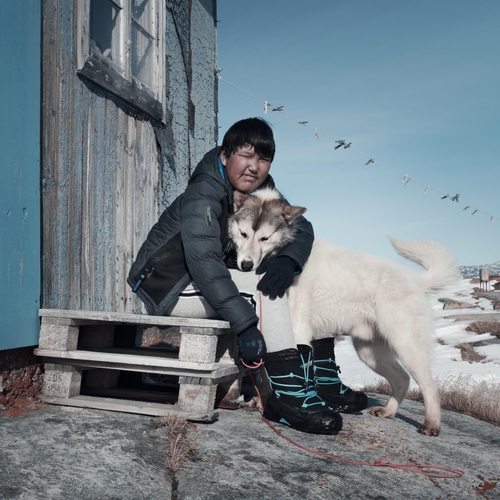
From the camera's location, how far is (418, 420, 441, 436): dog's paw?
299 centimetres

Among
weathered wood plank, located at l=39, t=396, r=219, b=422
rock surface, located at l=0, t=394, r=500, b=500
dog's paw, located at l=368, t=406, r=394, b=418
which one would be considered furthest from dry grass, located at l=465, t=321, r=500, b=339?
weathered wood plank, located at l=39, t=396, r=219, b=422

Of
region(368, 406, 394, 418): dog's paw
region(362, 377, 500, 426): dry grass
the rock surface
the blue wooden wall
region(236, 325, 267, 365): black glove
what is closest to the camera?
the rock surface

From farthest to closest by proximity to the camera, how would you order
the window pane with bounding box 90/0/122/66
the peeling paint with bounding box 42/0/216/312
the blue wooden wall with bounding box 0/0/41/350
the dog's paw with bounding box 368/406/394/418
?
the window pane with bounding box 90/0/122/66
the dog's paw with bounding box 368/406/394/418
the peeling paint with bounding box 42/0/216/312
the blue wooden wall with bounding box 0/0/41/350

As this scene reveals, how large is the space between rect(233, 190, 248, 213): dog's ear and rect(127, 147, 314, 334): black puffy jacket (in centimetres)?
14

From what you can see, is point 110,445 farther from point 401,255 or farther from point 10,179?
point 401,255

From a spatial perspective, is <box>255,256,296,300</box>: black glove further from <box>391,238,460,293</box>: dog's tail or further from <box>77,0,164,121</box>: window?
<box>77,0,164,121</box>: window

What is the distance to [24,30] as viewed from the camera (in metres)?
2.89

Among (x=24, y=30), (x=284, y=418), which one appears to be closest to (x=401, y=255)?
(x=284, y=418)

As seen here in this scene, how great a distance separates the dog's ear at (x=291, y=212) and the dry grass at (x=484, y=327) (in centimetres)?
775

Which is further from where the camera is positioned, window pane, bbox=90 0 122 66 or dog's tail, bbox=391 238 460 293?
window pane, bbox=90 0 122 66

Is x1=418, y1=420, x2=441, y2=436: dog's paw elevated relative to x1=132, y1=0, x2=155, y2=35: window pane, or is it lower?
lower

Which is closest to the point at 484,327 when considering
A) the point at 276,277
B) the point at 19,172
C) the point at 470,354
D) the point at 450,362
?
the point at 470,354

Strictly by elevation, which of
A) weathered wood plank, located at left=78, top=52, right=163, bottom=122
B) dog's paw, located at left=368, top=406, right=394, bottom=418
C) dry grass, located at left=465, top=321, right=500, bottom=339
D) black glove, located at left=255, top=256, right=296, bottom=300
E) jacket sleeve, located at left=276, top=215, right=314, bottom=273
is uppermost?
weathered wood plank, located at left=78, top=52, right=163, bottom=122

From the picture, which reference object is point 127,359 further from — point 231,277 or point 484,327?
point 484,327
